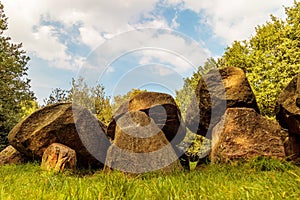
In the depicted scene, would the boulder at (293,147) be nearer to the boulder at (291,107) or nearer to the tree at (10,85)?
the boulder at (291,107)

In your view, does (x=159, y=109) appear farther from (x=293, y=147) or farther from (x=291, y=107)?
(x=293, y=147)

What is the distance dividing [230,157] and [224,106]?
2561 millimetres

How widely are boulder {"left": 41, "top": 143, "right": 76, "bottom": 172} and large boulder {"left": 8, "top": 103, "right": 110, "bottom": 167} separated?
2.56 feet

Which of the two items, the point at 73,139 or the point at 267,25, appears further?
the point at 267,25

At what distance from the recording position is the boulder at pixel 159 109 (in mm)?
10502

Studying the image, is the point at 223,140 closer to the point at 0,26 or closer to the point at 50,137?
the point at 50,137

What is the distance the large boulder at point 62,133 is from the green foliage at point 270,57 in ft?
49.2

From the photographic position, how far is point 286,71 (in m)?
21.2

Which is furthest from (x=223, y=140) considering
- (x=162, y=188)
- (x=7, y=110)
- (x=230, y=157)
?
(x=7, y=110)

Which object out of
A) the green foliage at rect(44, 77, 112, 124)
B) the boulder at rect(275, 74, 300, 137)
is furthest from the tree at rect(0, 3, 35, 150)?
the boulder at rect(275, 74, 300, 137)

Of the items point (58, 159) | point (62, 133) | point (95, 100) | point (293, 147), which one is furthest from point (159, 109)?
point (95, 100)

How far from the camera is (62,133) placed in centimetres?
1026

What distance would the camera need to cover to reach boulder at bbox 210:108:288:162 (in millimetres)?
7912

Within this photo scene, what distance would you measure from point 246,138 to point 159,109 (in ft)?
11.2
